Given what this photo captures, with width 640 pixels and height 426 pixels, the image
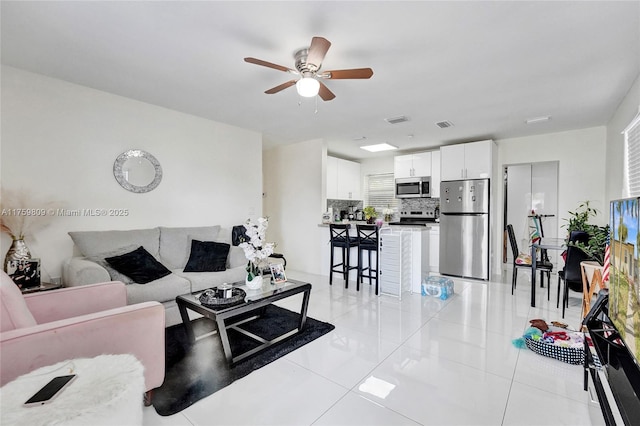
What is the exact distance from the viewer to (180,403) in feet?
5.92

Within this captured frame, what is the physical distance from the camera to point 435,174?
5758 mm

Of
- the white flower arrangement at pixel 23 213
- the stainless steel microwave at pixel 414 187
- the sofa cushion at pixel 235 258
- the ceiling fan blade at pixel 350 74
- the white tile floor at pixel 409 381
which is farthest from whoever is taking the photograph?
the stainless steel microwave at pixel 414 187

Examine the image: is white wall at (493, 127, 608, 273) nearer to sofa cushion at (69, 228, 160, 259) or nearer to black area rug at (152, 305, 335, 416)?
black area rug at (152, 305, 335, 416)

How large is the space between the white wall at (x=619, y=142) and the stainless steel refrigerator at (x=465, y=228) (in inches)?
59.9

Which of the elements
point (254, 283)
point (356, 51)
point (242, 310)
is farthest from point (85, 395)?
point (356, 51)

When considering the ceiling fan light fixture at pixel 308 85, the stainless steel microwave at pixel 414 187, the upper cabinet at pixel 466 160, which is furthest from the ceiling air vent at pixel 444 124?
the ceiling fan light fixture at pixel 308 85

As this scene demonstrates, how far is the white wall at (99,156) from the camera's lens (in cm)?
277

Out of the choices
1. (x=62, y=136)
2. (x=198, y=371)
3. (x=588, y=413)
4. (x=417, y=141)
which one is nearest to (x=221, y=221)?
(x=62, y=136)

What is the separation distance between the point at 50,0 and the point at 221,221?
3.06 metres

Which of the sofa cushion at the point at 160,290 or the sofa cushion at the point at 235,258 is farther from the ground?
the sofa cushion at the point at 235,258

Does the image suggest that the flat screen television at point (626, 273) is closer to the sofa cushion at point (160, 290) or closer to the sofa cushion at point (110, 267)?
the sofa cushion at point (160, 290)

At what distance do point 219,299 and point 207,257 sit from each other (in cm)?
139

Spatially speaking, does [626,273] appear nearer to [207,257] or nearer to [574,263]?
[574,263]

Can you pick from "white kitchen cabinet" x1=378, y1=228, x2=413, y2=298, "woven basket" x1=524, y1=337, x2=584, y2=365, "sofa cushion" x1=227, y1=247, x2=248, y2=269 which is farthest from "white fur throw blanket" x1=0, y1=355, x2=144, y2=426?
"white kitchen cabinet" x1=378, y1=228, x2=413, y2=298
